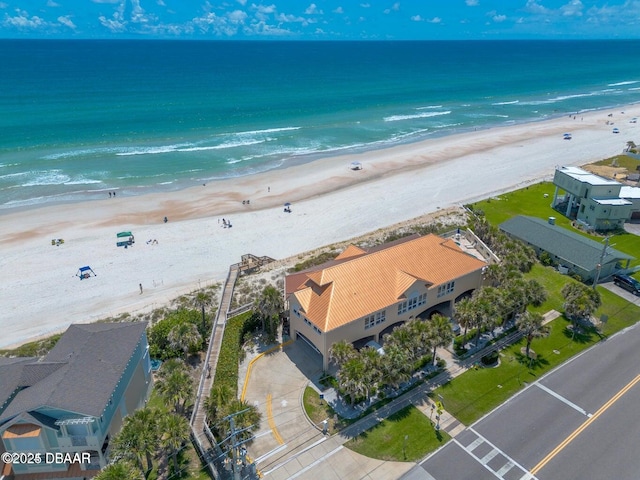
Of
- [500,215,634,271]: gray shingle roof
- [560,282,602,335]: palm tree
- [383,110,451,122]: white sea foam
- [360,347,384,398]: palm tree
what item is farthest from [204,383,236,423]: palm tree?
[383,110,451,122]: white sea foam

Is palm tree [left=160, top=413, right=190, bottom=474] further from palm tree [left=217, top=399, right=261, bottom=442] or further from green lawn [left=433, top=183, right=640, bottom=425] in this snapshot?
green lawn [left=433, top=183, right=640, bottom=425]

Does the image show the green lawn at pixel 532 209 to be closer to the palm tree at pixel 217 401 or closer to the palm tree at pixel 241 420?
the palm tree at pixel 217 401

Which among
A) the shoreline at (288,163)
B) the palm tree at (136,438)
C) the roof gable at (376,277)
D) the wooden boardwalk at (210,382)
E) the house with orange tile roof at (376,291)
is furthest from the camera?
the shoreline at (288,163)

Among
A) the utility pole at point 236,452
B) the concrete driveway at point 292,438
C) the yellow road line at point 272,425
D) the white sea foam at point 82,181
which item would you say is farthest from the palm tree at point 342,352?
the white sea foam at point 82,181

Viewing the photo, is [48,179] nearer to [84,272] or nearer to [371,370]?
[84,272]

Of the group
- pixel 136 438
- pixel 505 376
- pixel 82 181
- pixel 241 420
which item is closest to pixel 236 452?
pixel 241 420

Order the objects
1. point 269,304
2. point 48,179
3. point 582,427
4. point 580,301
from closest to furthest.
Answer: point 582,427, point 269,304, point 580,301, point 48,179
